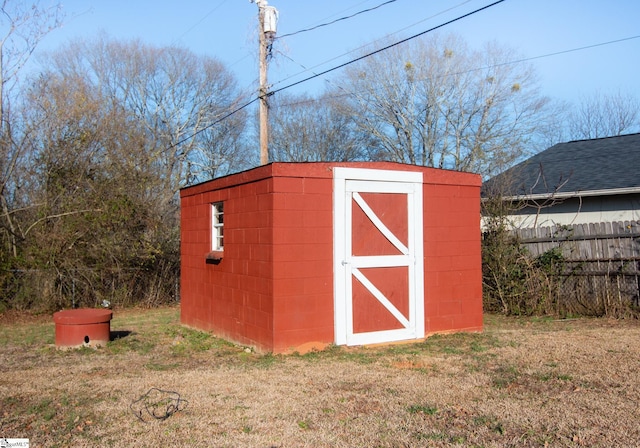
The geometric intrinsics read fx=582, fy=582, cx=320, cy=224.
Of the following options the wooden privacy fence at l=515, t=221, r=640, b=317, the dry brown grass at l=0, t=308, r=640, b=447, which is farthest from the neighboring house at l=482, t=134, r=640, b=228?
the dry brown grass at l=0, t=308, r=640, b=447

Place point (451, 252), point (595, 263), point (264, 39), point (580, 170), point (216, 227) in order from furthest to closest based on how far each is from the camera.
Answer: point (264, 39) < point (580, 170) < point (595, 263) < point (216, 227) < point (451, 252)

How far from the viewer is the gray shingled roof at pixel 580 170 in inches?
514

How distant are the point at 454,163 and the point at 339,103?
20.4 feet

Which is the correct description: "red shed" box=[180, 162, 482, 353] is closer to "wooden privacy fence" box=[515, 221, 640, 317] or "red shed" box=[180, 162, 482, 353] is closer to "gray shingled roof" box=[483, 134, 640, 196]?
"wooden privacy fence" box=[515, 221, 640, 317]

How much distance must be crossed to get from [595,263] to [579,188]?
9.12ft

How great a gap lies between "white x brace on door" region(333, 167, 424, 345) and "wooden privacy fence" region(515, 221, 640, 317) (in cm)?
423

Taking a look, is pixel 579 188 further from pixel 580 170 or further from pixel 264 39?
pixel 264 39

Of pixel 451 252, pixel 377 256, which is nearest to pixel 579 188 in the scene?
pixel 451 252

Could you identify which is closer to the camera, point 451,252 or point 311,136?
point 451,252

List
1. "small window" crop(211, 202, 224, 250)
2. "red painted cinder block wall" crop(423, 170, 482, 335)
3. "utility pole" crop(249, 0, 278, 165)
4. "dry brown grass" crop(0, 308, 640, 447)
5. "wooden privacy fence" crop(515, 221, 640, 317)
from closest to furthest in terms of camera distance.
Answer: "dry brown grass" crop(0, 308, 640, 447) < "red painted cinder block wall" crop(423, 170, 482, 335) < "small window" crop(211, 202, 224, 250) < "wooden privacy fence" crop(515, 221, 640, 317) < "utility pole" crop(249, 0, 278, 165)

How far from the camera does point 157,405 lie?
5219mm

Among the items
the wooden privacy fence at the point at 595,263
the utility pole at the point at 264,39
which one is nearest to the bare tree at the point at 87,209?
the utility pole at the point at 264,39

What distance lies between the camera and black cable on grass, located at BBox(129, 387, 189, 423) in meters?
4.93

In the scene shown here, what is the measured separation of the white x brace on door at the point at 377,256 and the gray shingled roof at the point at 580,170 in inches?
201
